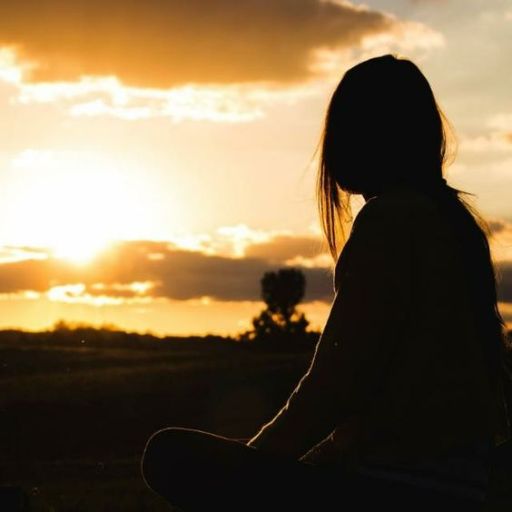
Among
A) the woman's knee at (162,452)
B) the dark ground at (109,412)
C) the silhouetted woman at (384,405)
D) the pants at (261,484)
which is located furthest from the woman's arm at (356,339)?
the dark ground at (109,412)

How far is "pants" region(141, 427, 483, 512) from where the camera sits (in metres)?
3.01

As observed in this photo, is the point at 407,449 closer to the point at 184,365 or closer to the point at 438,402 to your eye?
the point at 438,402

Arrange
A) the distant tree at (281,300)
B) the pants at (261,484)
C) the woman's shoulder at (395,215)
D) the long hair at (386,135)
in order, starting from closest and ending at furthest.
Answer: the pants at (261,484) < the woman's shoulder at (395,215) < the long hair at (386,135) < the distant tree at (281,300)

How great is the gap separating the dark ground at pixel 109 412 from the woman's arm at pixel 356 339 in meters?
4.67

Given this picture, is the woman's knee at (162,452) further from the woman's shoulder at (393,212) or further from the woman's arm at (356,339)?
the woman's shoulder at (393,212)

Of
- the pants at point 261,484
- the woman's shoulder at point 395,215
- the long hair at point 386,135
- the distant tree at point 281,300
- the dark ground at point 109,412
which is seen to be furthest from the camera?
the distant tree at point 281,300

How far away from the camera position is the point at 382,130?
3453mm

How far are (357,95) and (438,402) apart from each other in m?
1.13

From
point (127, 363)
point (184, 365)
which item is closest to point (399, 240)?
point (184, 365)

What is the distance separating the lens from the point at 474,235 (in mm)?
3285

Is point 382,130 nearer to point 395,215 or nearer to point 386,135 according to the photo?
point 386,135

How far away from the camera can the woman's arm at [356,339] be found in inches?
120

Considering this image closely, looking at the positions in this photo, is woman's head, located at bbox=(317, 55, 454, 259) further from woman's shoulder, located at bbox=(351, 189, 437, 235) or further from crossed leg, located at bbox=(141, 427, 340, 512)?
crossed leg, located at bbox=(141, 427, 340, 512)

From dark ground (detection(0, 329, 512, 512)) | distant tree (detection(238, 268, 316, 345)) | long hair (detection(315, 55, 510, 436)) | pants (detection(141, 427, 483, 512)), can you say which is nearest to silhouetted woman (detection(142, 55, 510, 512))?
pants (detection(141, 427, 483, 512))
